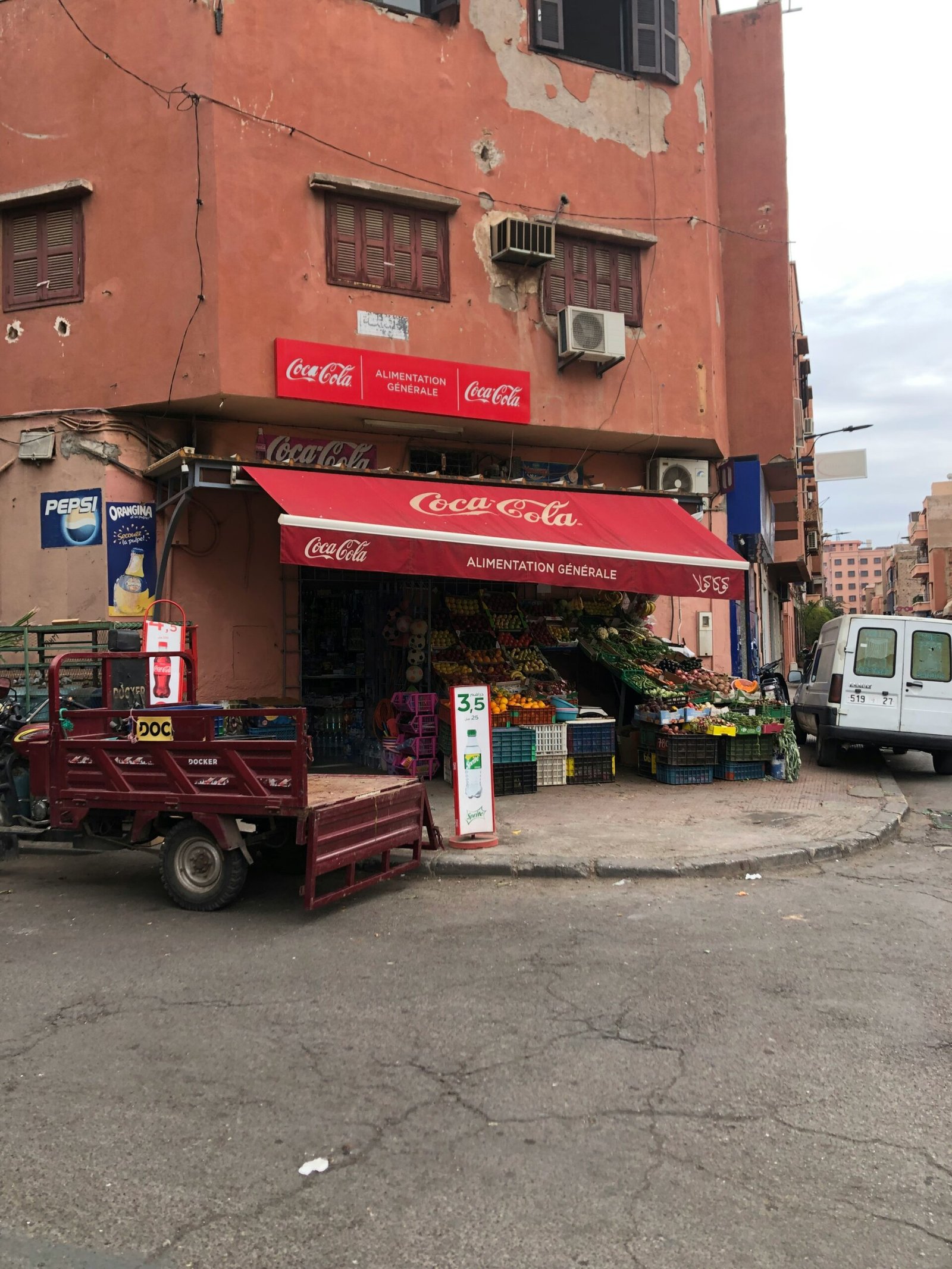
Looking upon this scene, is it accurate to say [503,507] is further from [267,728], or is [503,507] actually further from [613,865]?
[613,865]

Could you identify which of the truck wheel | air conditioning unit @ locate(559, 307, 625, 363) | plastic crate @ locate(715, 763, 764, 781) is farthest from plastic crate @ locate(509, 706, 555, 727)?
air conditioning unit @ locate(559, 307, 625, 363)

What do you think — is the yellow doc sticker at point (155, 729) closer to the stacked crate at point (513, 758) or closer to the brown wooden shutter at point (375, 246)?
the stacked crate at point (513, 758)

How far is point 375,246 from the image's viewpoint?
1177cm

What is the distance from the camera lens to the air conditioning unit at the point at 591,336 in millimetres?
12578

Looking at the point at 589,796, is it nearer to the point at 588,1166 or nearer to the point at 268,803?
the point at 268,803

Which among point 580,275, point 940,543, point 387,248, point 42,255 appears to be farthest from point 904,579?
point 42,255

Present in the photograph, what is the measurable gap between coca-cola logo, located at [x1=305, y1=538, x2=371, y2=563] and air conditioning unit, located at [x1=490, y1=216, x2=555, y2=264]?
5.31 meters

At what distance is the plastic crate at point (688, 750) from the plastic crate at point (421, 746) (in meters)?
2.83

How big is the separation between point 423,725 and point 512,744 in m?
1.29

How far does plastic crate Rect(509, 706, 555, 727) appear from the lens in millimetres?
10766

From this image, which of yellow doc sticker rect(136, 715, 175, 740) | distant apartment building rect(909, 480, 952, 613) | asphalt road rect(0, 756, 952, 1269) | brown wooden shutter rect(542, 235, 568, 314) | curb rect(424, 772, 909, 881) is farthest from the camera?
distant apartment building rect(909, 480, 952, 613)

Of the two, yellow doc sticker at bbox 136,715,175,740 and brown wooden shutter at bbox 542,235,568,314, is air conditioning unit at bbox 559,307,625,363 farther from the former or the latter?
yellow doc sticker at bbox 136,715,175,740

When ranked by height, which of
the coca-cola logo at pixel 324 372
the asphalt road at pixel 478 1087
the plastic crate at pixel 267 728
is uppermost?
the coca-cola logo at pixel 324 372

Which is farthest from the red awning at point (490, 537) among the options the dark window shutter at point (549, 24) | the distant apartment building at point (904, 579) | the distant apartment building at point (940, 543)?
the distant apartment building at point (904, 579)
